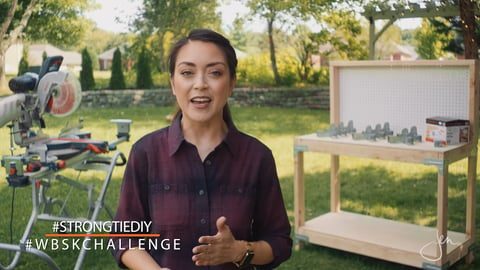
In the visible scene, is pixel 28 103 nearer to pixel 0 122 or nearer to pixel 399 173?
pixel 0 122

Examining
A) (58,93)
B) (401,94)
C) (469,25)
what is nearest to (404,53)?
(469,25)

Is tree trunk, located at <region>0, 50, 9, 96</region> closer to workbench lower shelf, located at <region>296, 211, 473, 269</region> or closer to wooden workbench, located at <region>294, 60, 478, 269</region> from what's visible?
wooden workbench, located at <region>294, 60, 478, 269</region>

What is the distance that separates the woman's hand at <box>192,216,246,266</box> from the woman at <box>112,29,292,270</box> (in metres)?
0.03

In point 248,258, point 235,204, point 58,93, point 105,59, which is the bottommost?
point 248,258

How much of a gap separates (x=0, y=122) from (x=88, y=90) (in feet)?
44.7

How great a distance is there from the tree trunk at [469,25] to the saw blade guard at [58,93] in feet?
9.67

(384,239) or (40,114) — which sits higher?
(40,114)

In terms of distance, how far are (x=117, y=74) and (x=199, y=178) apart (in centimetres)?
1548

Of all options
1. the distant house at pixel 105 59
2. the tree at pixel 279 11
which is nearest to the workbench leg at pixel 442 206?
the tree at pixel 279 11

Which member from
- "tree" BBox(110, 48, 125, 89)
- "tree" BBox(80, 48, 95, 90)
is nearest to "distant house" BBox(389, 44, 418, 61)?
"tree" BBox(110, 48, 125, 89)

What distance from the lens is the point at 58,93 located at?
368 centimetres

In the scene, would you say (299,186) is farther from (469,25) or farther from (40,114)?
(469,25)

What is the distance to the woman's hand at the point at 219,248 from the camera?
1338mm

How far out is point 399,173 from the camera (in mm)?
6867
